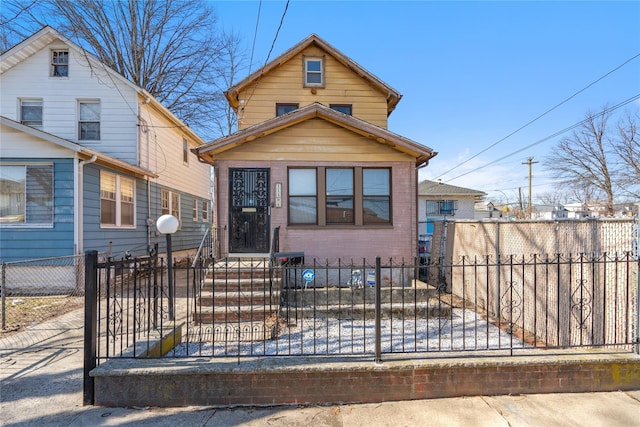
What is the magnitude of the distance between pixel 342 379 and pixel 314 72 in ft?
32.3

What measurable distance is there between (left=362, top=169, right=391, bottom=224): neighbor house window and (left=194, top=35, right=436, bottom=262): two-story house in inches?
1.0

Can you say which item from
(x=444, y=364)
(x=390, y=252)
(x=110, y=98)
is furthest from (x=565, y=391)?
(x=110, y=98)

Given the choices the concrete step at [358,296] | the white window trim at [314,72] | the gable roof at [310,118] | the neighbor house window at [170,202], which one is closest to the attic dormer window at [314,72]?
the white window trim at [314,72]

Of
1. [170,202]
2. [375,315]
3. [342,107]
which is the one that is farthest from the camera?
[170,202]

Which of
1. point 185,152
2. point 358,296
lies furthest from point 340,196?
point 185,152

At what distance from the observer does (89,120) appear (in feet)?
37.1

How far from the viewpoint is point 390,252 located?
8.78 meters

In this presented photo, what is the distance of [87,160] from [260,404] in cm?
867

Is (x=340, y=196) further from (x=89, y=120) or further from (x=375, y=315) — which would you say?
(x=89, y=120)

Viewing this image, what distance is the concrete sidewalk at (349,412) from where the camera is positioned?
3.19 metres

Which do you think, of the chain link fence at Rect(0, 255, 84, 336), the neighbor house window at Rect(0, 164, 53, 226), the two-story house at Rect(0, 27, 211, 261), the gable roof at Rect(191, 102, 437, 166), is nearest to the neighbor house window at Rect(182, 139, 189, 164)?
the two-story house at Rect(0, 27, 211, 261)

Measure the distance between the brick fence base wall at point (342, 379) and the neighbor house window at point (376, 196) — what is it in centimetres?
544

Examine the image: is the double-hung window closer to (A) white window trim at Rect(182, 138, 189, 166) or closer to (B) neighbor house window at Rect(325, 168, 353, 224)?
(B) neighbor house window at Rect(325, 168, 353, 224)

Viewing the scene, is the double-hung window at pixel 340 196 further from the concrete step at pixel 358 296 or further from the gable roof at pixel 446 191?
the gable roof at pixel 446 191
